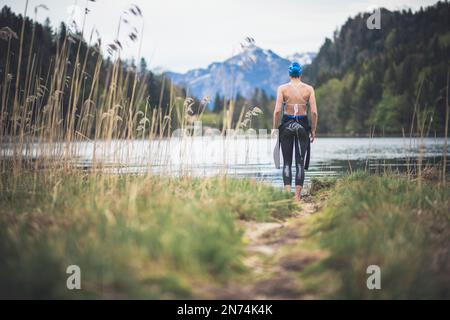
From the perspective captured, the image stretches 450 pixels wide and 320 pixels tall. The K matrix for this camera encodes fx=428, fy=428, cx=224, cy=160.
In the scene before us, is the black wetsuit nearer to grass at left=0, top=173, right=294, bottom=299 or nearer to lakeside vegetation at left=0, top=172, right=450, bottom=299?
lakeside vegetation at left=0, top=172, right=450, bottom=299

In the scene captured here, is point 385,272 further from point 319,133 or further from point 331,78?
point 331,78

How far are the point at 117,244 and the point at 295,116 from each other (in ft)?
17.1

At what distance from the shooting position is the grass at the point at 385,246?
3594 millimetres

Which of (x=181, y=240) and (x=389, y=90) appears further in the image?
(x=389, y=90)

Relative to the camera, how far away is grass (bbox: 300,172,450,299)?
3.59 meters

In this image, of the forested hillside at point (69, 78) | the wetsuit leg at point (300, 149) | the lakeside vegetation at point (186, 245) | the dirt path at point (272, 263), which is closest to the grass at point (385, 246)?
the lakeside vegetation at point (186, 245)

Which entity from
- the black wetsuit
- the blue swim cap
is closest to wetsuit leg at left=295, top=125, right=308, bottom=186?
the black wetsuit

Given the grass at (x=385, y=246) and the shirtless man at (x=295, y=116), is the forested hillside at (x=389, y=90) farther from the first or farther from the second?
the grass at (x=385, y=246)

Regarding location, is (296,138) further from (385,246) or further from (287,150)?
(385,246)

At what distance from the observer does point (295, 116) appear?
27.4 ft

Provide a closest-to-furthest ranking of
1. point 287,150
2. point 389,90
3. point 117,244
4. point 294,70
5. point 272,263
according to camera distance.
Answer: point 117,244 → point 272,263 → point 294,70 → point 287,150 → point 389,90

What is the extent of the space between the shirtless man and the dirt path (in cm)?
267

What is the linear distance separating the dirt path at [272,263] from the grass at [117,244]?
0.19 metres

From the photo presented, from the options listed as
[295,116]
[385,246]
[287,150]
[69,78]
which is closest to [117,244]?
[385,246]
